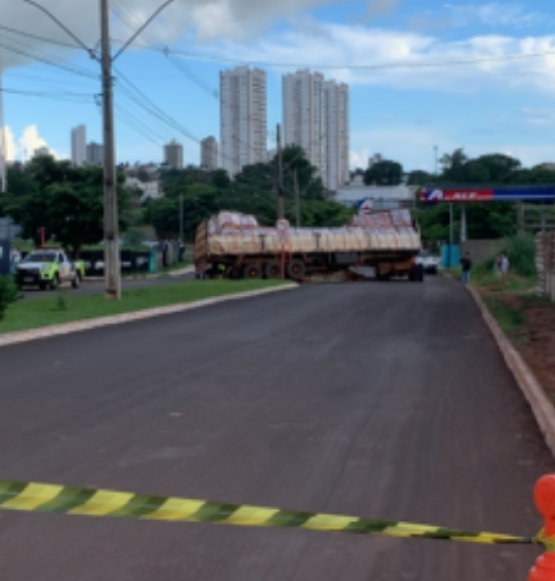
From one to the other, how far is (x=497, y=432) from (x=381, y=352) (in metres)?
6.62

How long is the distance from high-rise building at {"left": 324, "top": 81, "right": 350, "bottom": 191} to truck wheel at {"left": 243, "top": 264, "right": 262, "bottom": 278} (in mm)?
50579

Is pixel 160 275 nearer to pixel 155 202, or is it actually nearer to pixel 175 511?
pixel 155 202

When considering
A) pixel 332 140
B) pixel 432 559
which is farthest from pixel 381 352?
pixel 332 140

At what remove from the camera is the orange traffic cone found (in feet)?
11.5

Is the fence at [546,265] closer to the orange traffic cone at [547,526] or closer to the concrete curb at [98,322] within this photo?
the concrete curb at [98,322]

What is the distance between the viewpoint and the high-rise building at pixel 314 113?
9219cm

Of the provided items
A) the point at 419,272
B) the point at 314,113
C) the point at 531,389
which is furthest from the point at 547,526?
the point at 314,113

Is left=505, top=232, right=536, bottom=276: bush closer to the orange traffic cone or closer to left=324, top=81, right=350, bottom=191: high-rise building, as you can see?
the orange traffic cone

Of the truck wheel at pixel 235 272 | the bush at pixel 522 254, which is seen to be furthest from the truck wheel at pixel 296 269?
the bush at pixel 522 254

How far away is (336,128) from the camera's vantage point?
337ft

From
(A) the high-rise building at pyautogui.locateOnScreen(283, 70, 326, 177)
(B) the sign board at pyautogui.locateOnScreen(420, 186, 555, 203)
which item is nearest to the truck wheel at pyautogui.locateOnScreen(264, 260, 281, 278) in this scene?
(B) the sign board at pyautogui.locateOnScreen(420, 186, 555, 203)

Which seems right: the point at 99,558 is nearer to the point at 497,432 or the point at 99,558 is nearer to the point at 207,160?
the point at 497,432

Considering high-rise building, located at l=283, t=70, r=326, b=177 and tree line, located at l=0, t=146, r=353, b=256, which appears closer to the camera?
tree line, located at l=0, t=146, r=353, b=256

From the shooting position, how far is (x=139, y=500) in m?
5.39
